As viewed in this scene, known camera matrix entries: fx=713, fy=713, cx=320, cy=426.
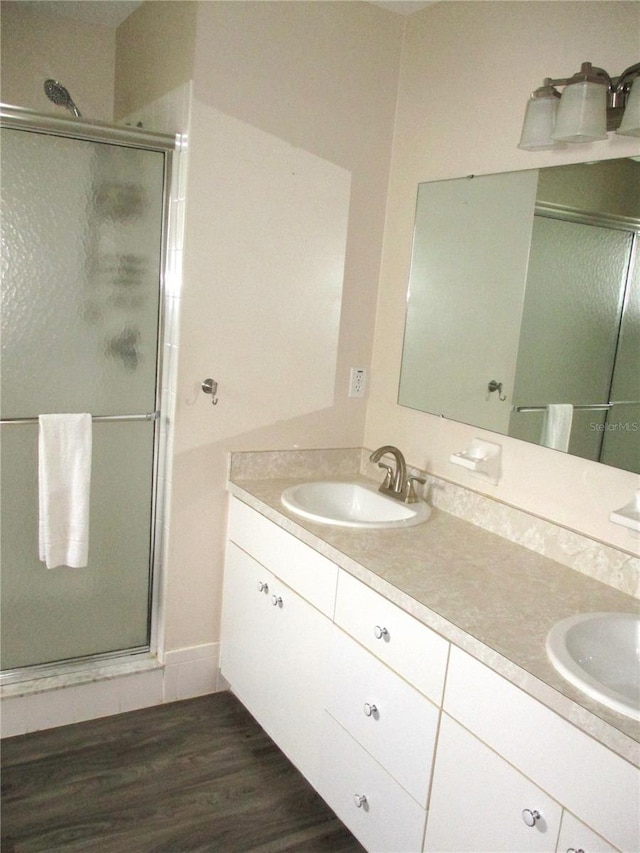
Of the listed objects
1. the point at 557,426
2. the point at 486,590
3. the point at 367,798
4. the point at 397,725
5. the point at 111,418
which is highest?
the point at 557,426

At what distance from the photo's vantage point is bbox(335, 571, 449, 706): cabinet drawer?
154 centimetres

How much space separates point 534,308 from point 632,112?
55 cm

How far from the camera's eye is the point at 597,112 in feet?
5.39

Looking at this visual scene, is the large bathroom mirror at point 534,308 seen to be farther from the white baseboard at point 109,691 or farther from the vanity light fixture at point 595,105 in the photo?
the white baseboard at point 109,691

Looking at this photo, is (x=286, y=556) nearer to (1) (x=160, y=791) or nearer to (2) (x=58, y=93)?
(1) (x=160, y=791)

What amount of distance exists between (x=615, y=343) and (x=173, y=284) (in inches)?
51.8

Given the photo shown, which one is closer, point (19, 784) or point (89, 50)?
point (19, 784)

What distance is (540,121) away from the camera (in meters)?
1.76

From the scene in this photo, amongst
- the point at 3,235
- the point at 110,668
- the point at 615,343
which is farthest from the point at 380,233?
the point at 110,668

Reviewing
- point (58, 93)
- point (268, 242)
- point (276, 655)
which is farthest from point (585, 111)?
point (276, 655)

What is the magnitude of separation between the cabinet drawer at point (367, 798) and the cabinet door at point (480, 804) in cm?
7

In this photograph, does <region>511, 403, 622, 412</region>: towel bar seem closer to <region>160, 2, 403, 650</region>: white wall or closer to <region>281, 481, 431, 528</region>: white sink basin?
<region>281, 481, 431, 528</region>: white sink basin

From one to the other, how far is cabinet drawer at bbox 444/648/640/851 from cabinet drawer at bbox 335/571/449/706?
5cm

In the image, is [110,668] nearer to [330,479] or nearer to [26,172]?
[330,479]
